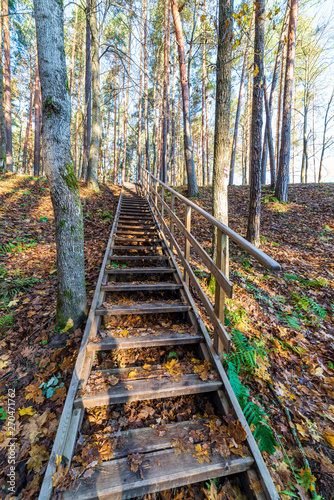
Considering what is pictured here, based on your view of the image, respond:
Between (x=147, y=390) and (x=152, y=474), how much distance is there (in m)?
0.54

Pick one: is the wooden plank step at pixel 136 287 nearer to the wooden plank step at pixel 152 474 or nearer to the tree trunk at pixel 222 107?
the tree trunk at pixel 222 107

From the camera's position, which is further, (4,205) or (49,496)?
(4,205)

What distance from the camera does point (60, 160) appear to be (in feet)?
8.41

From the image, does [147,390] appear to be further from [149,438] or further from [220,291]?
[220,291]

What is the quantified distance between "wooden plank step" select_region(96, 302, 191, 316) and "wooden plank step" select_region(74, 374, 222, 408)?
0.85 meters

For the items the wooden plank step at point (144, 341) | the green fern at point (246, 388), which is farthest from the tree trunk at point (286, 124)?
the wooden plank step at point (144, 341)

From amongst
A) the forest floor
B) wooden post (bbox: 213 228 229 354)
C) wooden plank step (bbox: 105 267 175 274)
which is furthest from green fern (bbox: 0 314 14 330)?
wooden post (bbox: 213 228 229 354)

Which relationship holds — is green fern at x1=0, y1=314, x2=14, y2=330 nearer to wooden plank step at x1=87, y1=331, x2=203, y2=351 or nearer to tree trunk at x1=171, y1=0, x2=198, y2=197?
wooden plank step at x1=87, y1=331, x2=203, y2=351

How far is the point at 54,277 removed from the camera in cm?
391

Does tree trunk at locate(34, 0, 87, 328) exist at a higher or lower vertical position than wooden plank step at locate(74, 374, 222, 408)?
higher

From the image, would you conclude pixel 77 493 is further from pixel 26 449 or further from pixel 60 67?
pixel 60 67

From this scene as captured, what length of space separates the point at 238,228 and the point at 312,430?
5263 mm

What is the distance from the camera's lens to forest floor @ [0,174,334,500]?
1.74 metres

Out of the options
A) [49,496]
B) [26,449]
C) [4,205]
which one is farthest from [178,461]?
[4,205]
